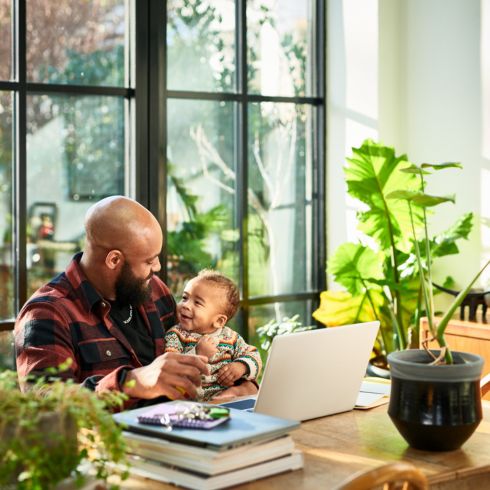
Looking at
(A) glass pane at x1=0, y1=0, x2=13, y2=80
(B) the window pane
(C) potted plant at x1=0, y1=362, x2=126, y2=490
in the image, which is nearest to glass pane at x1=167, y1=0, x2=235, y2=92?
(A) glass pane at x1=0, y1=0, x2=13, y2=80

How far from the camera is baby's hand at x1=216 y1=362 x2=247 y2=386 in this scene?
3.09 m

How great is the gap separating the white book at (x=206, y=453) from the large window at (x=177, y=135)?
2.34 meters

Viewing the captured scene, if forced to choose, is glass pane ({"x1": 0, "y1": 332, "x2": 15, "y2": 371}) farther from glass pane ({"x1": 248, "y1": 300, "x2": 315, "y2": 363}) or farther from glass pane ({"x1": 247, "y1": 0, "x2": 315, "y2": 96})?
glass pane ({"x1": 247, "y1": 0, "x2": 315, "y2": 96})

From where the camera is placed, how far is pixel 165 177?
15.5 feet

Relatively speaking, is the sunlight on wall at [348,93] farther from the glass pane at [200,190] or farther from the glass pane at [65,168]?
the glass pane at [65,168]

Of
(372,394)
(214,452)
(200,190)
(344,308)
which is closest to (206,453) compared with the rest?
(214,452)

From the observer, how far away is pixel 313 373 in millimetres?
2514

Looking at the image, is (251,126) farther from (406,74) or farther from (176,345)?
(176,345)

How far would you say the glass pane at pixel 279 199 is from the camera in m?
5.14

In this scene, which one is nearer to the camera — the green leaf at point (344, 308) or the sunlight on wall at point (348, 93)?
the green leaf at point (344, 308)

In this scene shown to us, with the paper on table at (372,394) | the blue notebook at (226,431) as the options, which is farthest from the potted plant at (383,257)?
the blue notebook at (226,431)

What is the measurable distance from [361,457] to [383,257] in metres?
2.76

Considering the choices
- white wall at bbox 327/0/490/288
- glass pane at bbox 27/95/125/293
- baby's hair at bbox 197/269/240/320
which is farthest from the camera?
white wall at bbox 327/0/490/288

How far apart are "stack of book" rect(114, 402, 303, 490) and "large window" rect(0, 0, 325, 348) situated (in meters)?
2.34
